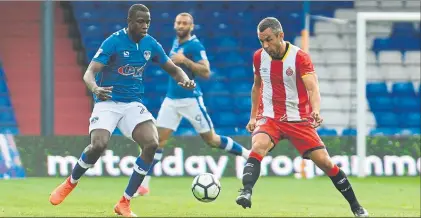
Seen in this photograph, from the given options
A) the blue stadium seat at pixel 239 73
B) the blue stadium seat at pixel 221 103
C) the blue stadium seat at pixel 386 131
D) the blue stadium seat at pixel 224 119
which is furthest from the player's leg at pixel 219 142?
the blue stadium seat at pixel 386 131

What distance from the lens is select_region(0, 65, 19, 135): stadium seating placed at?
18.1 meters

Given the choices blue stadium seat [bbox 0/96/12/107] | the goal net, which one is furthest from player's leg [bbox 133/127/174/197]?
blue stadium seat [bbox 0/96/12/107]

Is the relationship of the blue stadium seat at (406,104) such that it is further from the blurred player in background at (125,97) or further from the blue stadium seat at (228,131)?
the blurred player in background at (125,97)

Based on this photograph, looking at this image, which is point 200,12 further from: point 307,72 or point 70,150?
point 307,72

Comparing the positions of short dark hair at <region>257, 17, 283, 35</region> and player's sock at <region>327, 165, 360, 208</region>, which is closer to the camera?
short dark hair at <region>257, 17, 283, 35</region>

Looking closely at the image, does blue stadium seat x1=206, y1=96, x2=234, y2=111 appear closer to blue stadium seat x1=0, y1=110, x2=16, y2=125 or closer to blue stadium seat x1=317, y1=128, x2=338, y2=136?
blue stadium seat x1=317, y1=128, x2=338, y2=136

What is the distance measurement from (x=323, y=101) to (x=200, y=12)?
2810 millimetres

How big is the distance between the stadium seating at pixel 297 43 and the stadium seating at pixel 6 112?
1525mm

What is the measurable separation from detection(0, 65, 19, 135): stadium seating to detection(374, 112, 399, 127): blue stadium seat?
6281 mm

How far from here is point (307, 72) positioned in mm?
9133

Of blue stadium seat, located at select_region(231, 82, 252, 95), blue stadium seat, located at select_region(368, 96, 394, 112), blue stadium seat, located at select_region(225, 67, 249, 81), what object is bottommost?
blue stadium seat, located at select_region(368, 96, 394, 112)

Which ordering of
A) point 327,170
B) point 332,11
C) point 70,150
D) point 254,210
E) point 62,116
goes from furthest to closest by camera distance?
point 332,11
point 62,116
point 70,150
point 254,210
point 327,170

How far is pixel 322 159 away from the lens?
9086 millimetres

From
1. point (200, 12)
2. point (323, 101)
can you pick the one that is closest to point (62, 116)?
point (200, 12)
